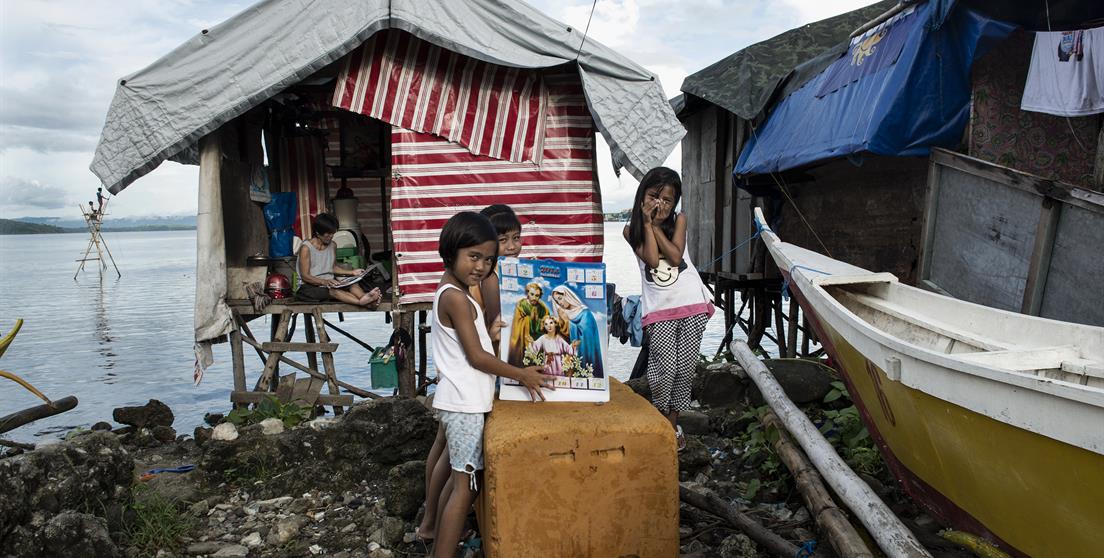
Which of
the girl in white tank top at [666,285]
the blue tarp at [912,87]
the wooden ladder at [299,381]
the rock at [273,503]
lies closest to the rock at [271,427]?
the wooden ladder at [299,381]

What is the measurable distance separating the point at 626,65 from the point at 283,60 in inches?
106

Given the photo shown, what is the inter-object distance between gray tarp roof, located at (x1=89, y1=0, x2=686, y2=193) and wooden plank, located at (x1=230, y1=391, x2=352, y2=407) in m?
1.97

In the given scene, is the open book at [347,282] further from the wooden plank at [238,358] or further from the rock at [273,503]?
the rock at [273,503]

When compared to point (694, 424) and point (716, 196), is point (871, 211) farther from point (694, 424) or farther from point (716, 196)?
point (716, 196)

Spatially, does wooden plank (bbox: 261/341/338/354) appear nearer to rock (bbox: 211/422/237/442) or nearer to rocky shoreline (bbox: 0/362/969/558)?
rocky shoreline (bbox: 0/362/969/558)

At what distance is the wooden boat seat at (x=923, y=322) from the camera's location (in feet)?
11.5

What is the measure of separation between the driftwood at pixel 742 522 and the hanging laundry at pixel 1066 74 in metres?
3.52

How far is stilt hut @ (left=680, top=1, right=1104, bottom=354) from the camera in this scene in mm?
4621

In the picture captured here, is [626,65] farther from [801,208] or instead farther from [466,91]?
[801,208]

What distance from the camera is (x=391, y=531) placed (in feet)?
12.3

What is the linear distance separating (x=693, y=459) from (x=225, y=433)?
3577 millimetres

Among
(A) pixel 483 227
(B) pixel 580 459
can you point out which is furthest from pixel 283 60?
(B) pixel 580 459

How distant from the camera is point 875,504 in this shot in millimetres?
3074

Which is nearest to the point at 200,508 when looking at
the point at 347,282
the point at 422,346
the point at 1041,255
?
the point at 347,282
